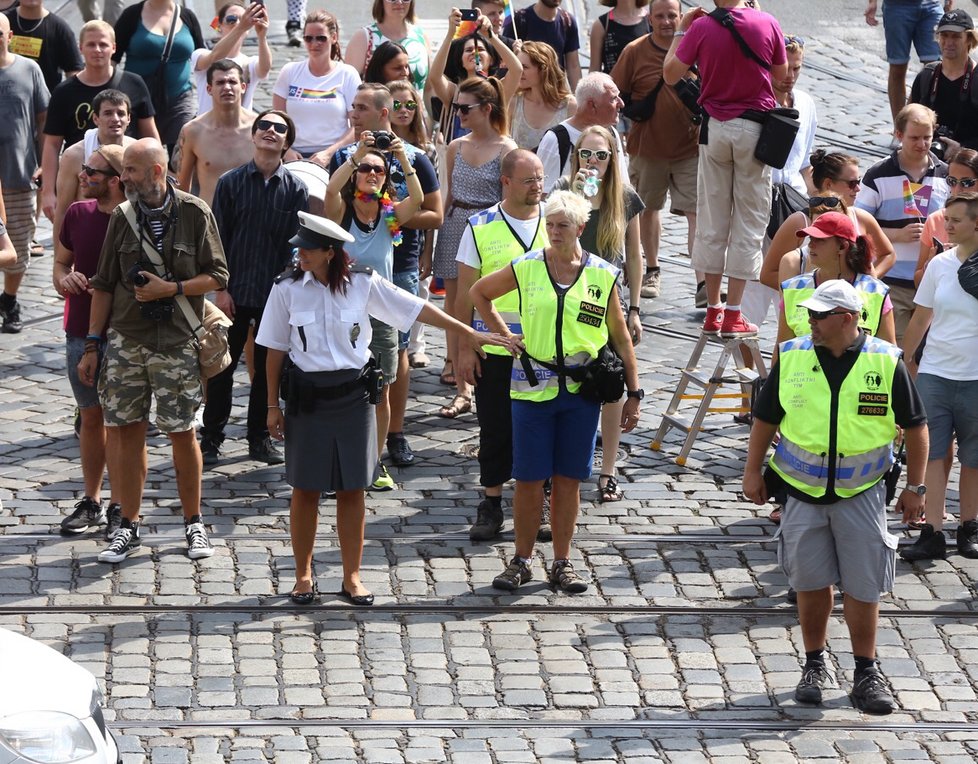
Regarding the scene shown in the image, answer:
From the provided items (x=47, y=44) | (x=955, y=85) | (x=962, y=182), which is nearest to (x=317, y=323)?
(x=962, y=182)

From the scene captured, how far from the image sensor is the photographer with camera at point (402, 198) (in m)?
9.43

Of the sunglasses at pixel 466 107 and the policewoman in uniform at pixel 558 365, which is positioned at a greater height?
the sunglasses at pixel 466 107

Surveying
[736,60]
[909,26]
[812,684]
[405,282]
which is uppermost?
[736,60]

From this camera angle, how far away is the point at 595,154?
9.07 meters

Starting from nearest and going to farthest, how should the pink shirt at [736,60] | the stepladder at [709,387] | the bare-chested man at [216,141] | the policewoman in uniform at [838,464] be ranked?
the policewoman in uniform at [838,464]
the stepladder at [709,387]
the bare-chested man at [216,141]
the pink shirt at [736,60]

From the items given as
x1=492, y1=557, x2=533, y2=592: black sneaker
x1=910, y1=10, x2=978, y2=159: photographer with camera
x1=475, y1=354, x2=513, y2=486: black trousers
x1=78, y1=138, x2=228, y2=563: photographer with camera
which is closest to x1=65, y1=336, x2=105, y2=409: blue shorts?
x1=78, y1=138, x2=228, y2=563: photographer with camera

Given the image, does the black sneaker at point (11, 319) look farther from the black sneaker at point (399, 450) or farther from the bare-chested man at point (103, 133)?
the black sneaker at point (399, 450)

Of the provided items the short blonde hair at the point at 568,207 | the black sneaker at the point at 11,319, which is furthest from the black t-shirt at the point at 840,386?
the black sneaker at the point at 11,319

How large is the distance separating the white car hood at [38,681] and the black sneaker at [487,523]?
3230 mm

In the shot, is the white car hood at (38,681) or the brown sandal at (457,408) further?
the brown sandal at (457,408)

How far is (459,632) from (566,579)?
71 centimetres

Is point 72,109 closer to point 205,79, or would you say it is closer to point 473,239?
point 205,79

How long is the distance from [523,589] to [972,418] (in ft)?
8.21

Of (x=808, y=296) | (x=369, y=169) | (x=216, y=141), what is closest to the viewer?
(x=808, y=296)
